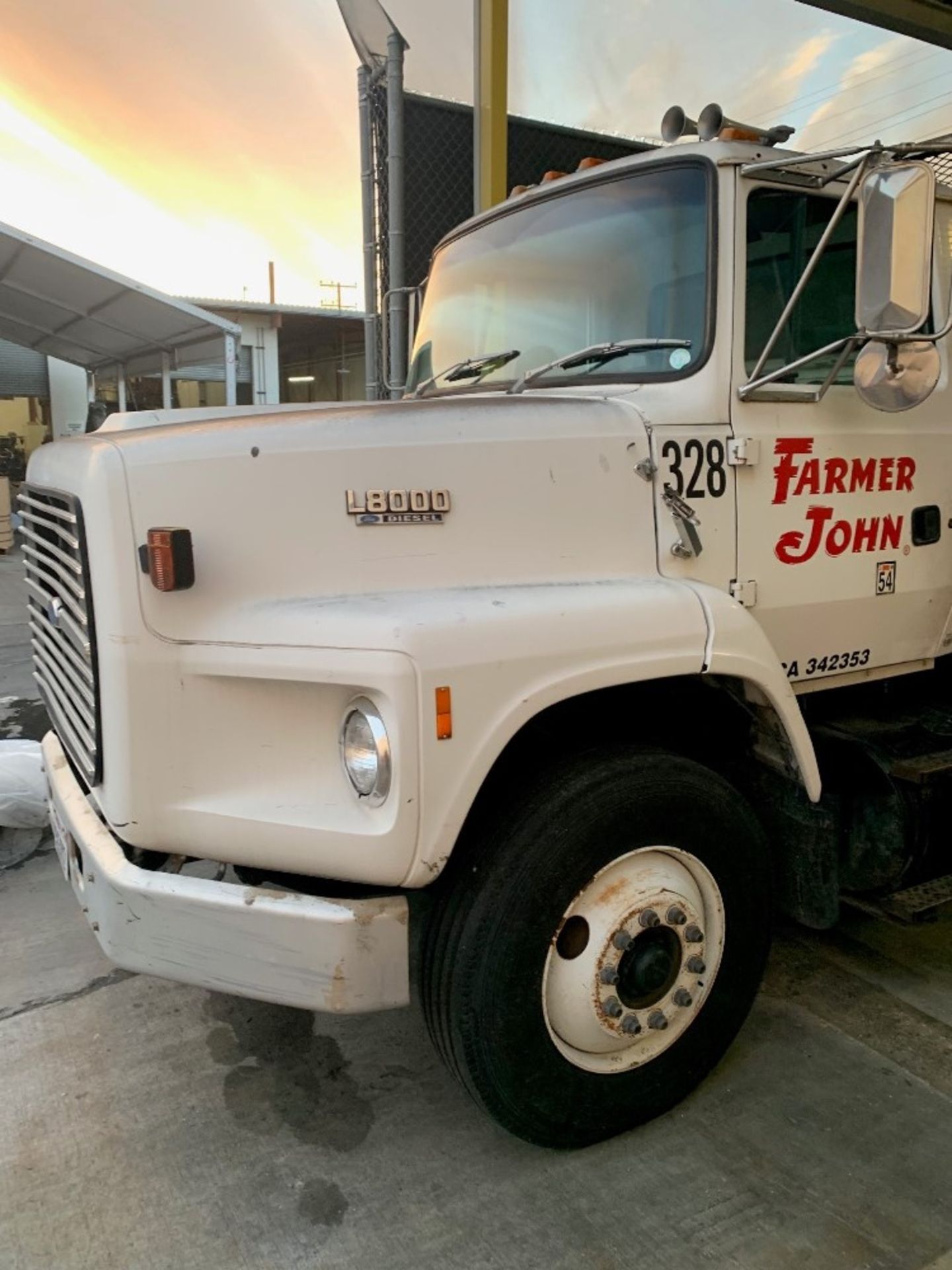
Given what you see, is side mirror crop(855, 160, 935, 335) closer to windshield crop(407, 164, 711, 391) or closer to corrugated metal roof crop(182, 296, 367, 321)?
windshield crop(407, 164, 711, 391)

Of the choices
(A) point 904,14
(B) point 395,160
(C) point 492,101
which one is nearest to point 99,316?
(C) point 492,101

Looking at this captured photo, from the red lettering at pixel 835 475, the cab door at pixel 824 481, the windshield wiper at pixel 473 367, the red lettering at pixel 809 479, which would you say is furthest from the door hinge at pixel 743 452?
the windshield wiper at pixel 473 367

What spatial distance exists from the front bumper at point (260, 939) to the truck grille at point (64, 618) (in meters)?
0.33

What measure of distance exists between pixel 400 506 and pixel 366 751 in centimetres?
62

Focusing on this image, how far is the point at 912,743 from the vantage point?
3.31 meters

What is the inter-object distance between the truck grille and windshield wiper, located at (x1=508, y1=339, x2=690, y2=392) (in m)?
1.41

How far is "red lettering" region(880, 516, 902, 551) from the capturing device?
304 centimetres

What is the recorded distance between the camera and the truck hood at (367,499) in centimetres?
211

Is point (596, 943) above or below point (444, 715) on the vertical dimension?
below

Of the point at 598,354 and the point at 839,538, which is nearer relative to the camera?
the point at 598,354

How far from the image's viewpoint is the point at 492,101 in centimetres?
674

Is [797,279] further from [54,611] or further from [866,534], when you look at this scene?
[54,611]

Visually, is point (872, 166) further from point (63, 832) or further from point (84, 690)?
point (63, 832)

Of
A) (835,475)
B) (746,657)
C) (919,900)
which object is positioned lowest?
(919,900)
